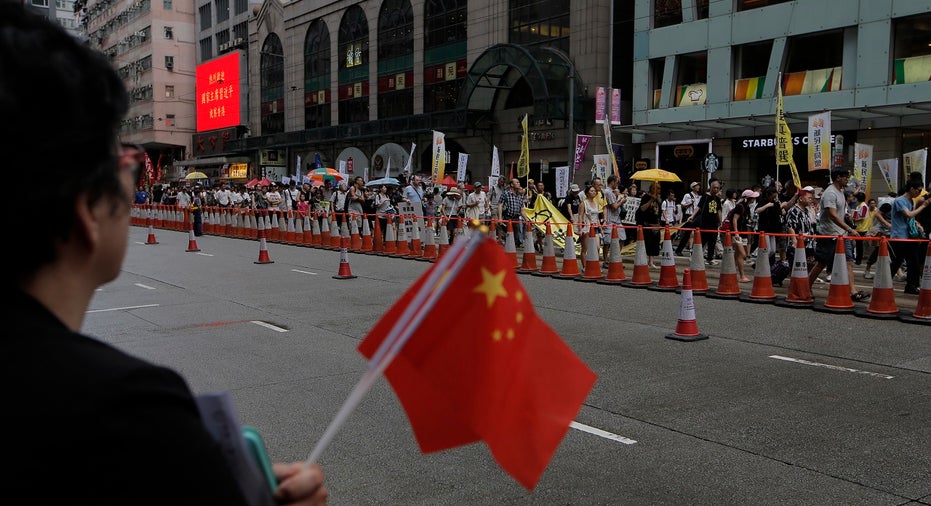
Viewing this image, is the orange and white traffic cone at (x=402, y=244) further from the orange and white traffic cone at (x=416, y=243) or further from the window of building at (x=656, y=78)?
the window of building at (x=656, y=78)

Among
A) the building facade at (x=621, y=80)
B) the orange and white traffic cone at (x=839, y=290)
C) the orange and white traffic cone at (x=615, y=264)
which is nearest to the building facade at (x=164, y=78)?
the building facade at (x=621, y=80)

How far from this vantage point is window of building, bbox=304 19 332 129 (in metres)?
59.0

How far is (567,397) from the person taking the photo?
185 cm

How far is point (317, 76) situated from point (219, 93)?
70.9 ft

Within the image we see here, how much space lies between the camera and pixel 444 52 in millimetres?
46750

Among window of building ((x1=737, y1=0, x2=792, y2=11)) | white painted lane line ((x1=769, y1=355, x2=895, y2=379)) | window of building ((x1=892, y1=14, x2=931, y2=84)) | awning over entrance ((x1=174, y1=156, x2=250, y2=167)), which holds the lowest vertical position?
white painted lane line ((x1=769, y1=355, x2=895, y2=379))

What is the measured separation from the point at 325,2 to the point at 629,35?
1111 inches

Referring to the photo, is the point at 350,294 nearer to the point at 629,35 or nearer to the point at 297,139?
the point at 629,35

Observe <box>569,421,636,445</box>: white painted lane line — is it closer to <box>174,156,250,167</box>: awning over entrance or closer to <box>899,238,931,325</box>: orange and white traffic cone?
<box>899,238,931,325</box>: orange and white traffic cone

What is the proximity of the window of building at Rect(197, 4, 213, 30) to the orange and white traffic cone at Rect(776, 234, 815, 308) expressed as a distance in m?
79.9

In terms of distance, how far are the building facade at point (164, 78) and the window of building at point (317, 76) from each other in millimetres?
29890

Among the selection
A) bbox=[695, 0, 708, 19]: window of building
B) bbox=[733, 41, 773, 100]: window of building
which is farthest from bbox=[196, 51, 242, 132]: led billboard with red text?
bbox=[733, 41, 773, 100]: window of building

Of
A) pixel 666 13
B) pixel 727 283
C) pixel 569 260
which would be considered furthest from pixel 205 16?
pixel 727 283

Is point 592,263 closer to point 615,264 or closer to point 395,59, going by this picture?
point 615,264
